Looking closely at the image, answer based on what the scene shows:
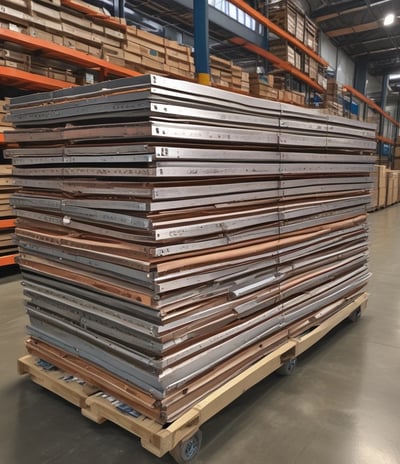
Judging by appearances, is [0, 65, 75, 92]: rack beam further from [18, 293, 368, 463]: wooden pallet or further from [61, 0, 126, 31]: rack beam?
[18, 293, 368, 463]: wooden pallet

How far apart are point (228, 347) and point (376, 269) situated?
4.44 m

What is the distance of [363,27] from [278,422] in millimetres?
15651

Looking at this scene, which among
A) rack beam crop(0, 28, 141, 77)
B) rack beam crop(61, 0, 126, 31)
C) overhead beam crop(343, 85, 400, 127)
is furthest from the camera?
overhead beam crop(343, 85, 400, 127)

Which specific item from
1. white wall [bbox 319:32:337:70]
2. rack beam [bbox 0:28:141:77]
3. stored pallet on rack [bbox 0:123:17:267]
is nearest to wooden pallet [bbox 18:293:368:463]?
stored pallet on rack [bbox 0:123:17:267]

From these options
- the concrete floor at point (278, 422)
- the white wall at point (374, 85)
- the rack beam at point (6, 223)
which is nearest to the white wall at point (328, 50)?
the white wall at point (374, 85)

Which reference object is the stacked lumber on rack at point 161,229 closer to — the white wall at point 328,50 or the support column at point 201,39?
the support column at point 201,39

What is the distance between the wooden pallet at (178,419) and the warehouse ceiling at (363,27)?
40.5ft

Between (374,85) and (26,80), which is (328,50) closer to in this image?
(374,85)

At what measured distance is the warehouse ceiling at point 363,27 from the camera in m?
12.5

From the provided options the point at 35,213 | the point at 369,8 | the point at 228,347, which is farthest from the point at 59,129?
the point at 369,8

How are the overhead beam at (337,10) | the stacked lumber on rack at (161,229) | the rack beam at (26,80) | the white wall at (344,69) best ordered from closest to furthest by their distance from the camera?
the stacked lumber on rack at (161,229), the rack beam at (26,80), the overhead beam at (337,10), the white wall at (344,69)

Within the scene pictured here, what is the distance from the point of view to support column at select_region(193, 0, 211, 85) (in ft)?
17.0

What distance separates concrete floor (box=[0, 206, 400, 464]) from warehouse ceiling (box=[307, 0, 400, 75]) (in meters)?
12.0

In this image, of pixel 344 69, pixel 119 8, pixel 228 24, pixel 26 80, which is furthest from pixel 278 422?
pixel 344 69
